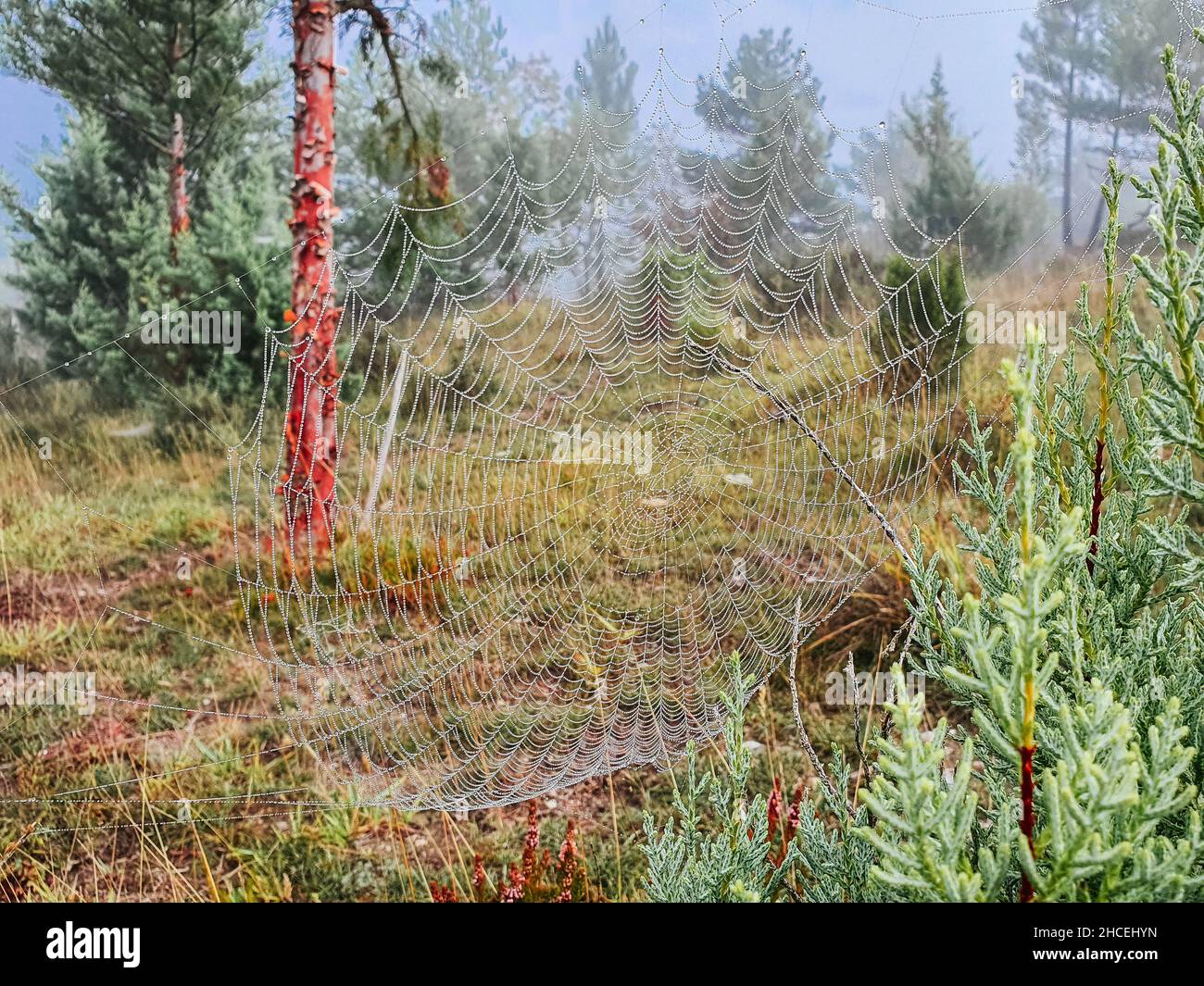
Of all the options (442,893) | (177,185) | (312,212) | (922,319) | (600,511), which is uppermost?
(177,185)

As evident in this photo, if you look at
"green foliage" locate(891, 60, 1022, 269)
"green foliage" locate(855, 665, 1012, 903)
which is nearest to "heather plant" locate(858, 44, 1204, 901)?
"green foliage" locate(855, 665, 1012, 903)

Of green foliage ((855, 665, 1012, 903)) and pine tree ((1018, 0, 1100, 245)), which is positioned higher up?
pine tree ((1018, 0, 1100, 245))

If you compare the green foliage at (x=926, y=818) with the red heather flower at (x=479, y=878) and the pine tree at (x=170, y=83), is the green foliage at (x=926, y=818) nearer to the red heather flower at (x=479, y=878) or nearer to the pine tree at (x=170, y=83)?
the red heather flower at (x=479, y=878)

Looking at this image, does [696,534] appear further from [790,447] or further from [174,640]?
[174,640]

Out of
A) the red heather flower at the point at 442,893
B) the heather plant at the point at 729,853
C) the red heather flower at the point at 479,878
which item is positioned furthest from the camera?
the red heather flower at the point at 442,893

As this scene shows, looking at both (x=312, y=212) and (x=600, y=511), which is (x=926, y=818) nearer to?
(x=600, y=511)

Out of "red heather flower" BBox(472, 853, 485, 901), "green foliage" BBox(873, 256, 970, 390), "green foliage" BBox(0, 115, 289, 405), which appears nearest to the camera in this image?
"red heather flower" BBox(472, 853, 485, 901)

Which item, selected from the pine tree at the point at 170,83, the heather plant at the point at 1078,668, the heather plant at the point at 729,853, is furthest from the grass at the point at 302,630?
the pine tree at the point at 170,83

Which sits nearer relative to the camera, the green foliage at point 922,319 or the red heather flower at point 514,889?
the red heather flower at point 514,889

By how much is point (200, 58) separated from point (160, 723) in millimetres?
5158

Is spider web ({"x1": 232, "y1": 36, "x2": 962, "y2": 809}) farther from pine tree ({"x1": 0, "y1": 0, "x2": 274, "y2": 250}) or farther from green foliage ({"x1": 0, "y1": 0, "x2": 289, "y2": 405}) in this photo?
pine tree ({"x1": 0, "y1": 0, "x2": 274, "y2": 250})

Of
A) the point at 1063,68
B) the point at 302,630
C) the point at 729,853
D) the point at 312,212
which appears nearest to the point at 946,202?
the point at 1063,68

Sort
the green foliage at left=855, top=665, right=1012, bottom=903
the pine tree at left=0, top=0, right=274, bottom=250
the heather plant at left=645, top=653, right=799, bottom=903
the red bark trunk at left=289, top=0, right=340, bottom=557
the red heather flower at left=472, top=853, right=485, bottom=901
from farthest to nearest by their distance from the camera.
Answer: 1. the pine tree at left=0, top=0, right=274, bottom=250
2. the red bark trunk at left=289, top=0, right=340, bottom=557
3. the red heather flower at left=472, top=853, right=485, bottom=901
4. the heather plant at left=645, top=653, right=799, bottom=903
5. the green foliage at left=855, top=665, right=1012, bottom=903
